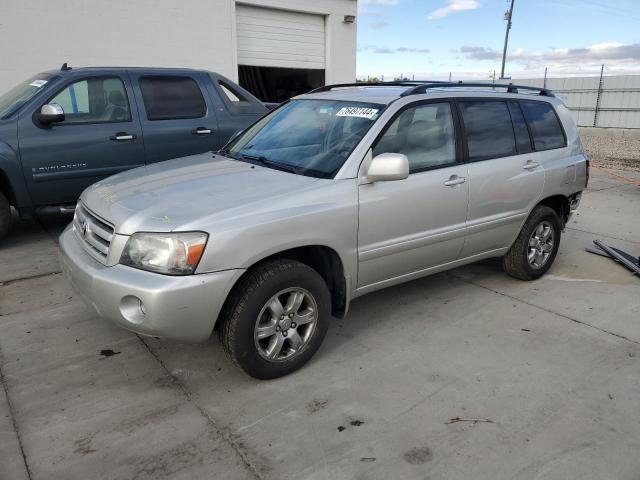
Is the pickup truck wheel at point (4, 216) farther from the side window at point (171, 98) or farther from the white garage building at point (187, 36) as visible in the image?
the white garage building at point (187, 36)

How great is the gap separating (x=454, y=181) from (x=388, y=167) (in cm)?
86

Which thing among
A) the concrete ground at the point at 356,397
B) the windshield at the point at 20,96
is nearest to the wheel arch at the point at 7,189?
the windshield at the point at 20,96

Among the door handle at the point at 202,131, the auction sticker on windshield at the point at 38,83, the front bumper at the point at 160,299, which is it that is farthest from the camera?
the door handle at the point at 202,131

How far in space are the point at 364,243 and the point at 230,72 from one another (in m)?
8.88

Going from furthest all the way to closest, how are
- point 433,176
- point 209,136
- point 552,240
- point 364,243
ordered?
point 209,136 → point 552,240 → point 433,176 → point 364,243

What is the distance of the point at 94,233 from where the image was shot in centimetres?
318

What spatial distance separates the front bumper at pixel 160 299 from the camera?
2.70 m

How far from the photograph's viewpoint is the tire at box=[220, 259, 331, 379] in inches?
115

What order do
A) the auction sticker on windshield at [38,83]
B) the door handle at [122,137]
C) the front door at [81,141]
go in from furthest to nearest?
the door handle at [122,137] < the auction sticker on windshield at [38,83] < the front door at [81,141]

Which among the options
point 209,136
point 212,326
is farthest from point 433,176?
point 209,136

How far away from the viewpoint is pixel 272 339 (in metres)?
3.15

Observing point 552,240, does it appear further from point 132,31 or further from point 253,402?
point 132,31

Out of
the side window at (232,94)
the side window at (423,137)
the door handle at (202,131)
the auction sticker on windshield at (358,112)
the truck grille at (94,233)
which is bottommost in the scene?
the truck grille at (94,233)

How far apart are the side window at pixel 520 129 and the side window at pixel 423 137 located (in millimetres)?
831
